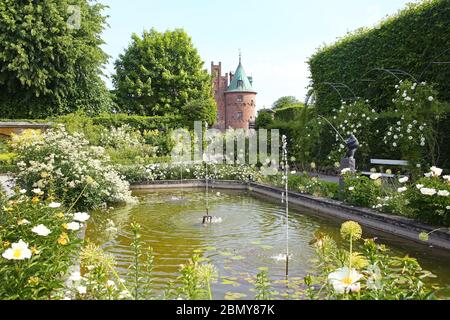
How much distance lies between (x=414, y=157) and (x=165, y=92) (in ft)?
89.5

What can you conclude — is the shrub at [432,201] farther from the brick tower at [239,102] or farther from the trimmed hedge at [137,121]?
the brick tower at [239,102]

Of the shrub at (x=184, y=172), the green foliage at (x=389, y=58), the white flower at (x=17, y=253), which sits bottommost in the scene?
the shrub at (x=184, y=172)

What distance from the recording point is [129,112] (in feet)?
113

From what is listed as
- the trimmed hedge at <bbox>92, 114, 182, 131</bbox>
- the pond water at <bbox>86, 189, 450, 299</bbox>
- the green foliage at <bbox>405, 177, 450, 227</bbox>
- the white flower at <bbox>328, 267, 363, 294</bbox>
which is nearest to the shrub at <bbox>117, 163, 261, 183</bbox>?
the pond water at <bbox>86, 189, 450, 299</bbox>

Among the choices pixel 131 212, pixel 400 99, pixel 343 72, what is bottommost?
pixel 131 212

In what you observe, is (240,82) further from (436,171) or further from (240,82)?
(436,171)

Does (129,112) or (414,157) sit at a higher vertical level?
(129,112)

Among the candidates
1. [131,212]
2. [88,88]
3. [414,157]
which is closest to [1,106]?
[88,88]

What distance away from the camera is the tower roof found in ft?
167

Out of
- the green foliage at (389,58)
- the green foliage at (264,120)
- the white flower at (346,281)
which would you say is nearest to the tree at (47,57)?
the green foliage at (264,120)

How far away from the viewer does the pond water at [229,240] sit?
4.48 m

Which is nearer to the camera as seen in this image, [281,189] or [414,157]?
[414,157]

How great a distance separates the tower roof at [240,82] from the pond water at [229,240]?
42.0 m
